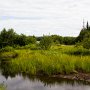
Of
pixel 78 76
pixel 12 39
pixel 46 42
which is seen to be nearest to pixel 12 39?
pixel 12 39

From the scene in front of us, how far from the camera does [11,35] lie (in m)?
52.2

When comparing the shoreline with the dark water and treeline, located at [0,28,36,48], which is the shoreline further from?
treeline, located at [0,28,36,48]

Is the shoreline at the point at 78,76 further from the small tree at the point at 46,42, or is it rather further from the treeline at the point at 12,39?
the treeline at the point at 12,39

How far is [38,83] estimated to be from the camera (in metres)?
18.4

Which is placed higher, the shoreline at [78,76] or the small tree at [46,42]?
→ the small tree at [46,42]

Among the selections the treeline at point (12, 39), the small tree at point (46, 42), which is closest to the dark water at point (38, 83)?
the small tree at point (46, 42)

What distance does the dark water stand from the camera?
1686 cm

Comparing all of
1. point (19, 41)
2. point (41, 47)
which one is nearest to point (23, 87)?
point (41, 47)

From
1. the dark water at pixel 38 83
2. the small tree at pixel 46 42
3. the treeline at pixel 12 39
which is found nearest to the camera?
the dark water at pixel 38 83

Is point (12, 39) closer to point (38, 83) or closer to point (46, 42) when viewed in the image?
point (46, 42)

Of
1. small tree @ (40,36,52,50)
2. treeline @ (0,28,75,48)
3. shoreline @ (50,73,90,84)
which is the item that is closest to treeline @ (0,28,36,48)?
treeline @ (0,28,75,48)

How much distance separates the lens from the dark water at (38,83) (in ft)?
55.3

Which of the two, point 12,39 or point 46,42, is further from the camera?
point 12,39

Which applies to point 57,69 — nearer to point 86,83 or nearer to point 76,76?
point 76,76
